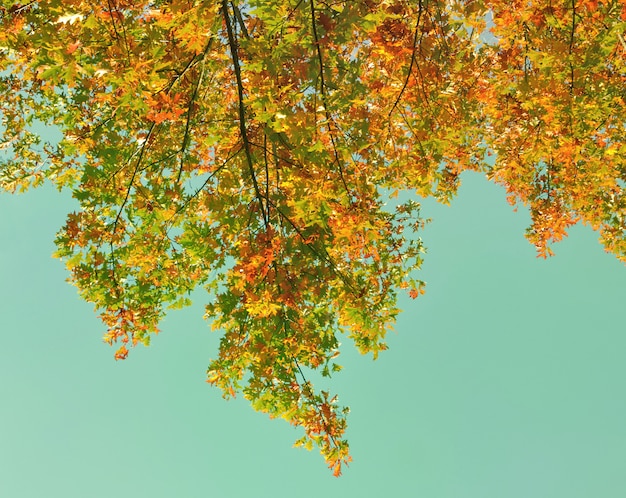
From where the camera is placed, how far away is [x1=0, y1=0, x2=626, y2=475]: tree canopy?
3381mm

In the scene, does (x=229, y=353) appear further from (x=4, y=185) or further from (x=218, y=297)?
(x=4, y=185)

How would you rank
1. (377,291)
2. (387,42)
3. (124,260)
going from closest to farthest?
(387,42) → (124,260) → (377,291)

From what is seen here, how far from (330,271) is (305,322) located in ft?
2.07

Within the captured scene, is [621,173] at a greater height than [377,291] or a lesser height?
greater

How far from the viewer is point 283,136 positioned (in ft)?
14.5

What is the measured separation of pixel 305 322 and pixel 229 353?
793 mm

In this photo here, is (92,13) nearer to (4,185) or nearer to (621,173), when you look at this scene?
(4,185)

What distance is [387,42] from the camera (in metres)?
3.67

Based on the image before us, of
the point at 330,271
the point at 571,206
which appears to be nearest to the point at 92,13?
the point at 330,271

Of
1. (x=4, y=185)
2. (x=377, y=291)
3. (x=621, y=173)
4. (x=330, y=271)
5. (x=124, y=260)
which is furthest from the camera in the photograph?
(x=621, y=173)

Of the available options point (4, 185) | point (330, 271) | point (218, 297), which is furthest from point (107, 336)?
point (4, 185)

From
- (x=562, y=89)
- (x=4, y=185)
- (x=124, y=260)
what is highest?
(x=4, y=185)

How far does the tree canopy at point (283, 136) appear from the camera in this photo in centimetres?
338

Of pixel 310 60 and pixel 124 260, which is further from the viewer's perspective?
pixel 124 260
